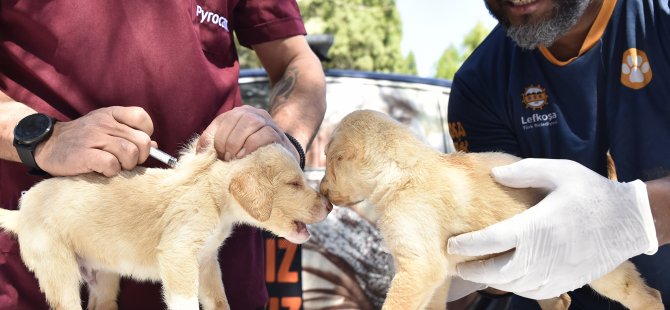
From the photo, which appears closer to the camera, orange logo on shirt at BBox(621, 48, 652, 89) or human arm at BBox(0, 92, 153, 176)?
human arm at BBox(0, 92, 153, 176)

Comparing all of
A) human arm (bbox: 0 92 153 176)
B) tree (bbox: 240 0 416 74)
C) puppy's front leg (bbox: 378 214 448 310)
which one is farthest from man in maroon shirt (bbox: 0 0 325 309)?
tree (bbox: 240 0 416 74)

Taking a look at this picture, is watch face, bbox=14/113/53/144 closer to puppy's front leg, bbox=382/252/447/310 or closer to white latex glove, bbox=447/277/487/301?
puppy's front leg, bbox=382/252/447/310

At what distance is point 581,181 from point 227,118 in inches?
38.9

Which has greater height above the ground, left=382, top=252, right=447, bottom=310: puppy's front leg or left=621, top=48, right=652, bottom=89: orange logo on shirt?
left=621, top=48, right=652, bottom=89: orange logo on shirt

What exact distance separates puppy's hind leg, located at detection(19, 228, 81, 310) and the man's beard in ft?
5.68

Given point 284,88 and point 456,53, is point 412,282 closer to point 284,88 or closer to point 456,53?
point 284,88

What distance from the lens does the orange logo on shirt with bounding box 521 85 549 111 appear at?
99.3 inches

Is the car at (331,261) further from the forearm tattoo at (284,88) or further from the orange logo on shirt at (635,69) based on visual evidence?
the orange logo on shirt at (635,69)

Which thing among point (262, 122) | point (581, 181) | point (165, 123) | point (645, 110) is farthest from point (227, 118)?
point (645, 110)

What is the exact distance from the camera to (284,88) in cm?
250

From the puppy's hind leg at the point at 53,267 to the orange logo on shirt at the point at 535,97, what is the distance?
1761 mm

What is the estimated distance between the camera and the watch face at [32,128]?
1548mm

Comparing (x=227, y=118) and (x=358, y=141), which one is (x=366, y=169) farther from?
(x=227, y=118)

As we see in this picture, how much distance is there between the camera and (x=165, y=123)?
196 cm
